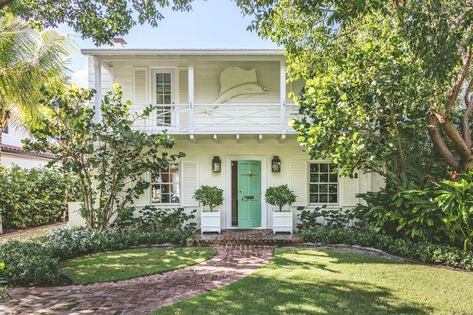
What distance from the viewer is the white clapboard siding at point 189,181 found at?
36.0 feet

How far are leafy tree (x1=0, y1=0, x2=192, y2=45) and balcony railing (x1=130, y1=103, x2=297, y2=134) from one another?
363 centimetres

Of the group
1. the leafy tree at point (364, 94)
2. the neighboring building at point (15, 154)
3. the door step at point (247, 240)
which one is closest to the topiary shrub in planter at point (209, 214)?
the door step at point (247, 240)

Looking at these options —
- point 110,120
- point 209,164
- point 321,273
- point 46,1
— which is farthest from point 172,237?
point 46,1

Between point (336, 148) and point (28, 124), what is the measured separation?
9.42 metres

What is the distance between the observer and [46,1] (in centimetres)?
660

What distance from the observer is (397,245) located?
763 centimetres

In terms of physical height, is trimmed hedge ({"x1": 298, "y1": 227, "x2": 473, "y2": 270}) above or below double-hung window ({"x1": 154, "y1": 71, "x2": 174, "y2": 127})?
below

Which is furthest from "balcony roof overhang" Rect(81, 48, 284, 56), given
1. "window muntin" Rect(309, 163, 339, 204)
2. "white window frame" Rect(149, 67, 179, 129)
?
"window muntin" Rect(309, 163, 339, 204)

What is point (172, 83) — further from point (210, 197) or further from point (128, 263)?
point (128, 263)

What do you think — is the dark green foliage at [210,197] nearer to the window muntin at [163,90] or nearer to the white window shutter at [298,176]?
the white window shutter at [298,176]

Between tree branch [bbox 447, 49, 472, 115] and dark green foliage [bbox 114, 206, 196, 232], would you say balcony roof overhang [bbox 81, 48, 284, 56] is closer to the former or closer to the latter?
tree branch [bbox 447, 49, 472, 115]

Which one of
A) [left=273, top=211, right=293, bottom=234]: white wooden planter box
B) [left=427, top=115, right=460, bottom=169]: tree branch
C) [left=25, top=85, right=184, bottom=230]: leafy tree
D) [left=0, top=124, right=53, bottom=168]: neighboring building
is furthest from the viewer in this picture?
[left=0, top=124, right=53, bottom=168]: neighboring building

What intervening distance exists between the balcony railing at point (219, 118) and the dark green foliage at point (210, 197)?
1958mm

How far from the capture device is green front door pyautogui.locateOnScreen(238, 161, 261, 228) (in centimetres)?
1091
